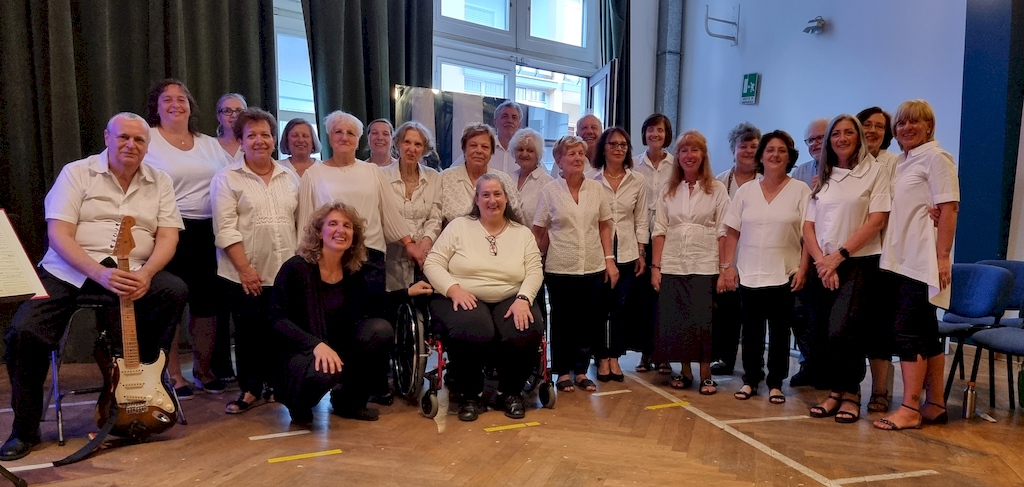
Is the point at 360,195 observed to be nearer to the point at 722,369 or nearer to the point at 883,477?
the point at 722,369

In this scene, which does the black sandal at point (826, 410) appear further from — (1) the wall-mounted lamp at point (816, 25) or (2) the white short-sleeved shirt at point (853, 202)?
(1) the wall-mounted lamp at point (816, 25)

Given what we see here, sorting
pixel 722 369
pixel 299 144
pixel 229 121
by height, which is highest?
pixel 229 121

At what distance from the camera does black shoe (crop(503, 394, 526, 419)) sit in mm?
2965

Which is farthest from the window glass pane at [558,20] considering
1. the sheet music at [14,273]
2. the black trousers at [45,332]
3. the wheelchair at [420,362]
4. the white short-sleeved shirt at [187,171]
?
the sheet music at [14,273]

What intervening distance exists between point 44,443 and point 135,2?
8.86 ft

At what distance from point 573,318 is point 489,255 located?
68 cm

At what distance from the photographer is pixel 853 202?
9.80ft

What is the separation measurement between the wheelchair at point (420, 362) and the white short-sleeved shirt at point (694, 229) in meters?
0.92

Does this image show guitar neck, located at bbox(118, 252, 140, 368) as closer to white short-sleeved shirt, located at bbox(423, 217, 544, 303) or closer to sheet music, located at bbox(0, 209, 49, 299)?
sheet music, located at bbox(0, 209, 49, 299)

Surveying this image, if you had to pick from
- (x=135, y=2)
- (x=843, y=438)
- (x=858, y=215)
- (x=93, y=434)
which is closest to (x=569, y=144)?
(x=858, y=215)

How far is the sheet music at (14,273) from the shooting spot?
6.96 ft

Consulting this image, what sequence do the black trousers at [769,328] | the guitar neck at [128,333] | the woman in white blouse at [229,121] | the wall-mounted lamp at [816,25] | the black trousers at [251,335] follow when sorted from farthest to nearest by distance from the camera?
the wall-mounted lamp at [816,25] → the woman in white blouse at [229,121] → the black trousers at [769,328] → the black trousers at [251,335] → the guitar neck at [128,333]

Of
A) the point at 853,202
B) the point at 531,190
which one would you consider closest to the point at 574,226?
the point at 531,190

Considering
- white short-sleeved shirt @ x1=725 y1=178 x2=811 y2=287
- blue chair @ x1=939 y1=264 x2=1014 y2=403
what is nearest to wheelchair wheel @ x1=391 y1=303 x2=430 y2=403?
white short-sleeved shirt @ x1=725 y1=178 x2=811 y2=287
